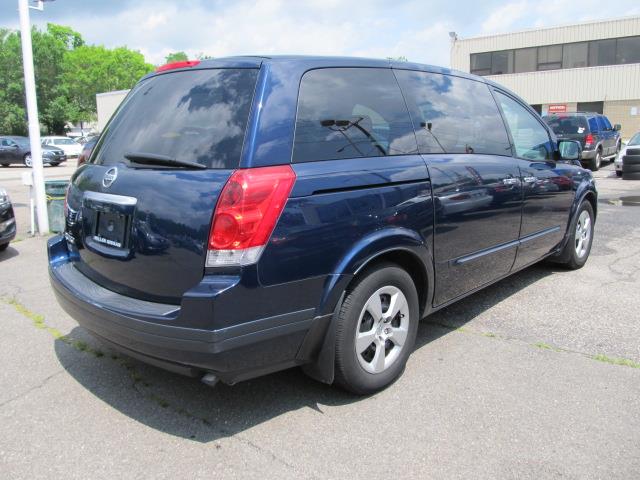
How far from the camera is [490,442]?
108 inches

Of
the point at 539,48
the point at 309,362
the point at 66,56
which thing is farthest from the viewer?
the point at 66,56

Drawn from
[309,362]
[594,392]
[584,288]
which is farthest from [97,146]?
[584,288]

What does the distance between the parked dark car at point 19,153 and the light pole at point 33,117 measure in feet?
72.4

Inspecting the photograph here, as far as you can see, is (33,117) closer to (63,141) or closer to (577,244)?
(577,244)

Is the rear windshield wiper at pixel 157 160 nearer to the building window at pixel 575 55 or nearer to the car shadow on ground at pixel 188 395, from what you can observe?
the car shadow on ground at pixel 188 395

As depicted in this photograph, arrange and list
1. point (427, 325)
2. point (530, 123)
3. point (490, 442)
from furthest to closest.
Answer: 1. point (530, 123)
2. point (427, 325)
3. point (490, 442)

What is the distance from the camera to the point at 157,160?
9.36 ft

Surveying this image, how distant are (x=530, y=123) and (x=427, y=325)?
215 cm

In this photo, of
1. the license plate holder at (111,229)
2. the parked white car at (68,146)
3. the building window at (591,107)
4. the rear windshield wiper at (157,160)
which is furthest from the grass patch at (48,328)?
the building window at (591,107)

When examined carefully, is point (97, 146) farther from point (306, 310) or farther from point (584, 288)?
point (584, 288)

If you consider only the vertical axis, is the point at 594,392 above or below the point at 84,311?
below

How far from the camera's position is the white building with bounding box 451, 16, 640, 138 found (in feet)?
104

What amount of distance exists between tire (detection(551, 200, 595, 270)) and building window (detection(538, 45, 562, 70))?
32.1m

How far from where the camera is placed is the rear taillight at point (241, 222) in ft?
8.28
